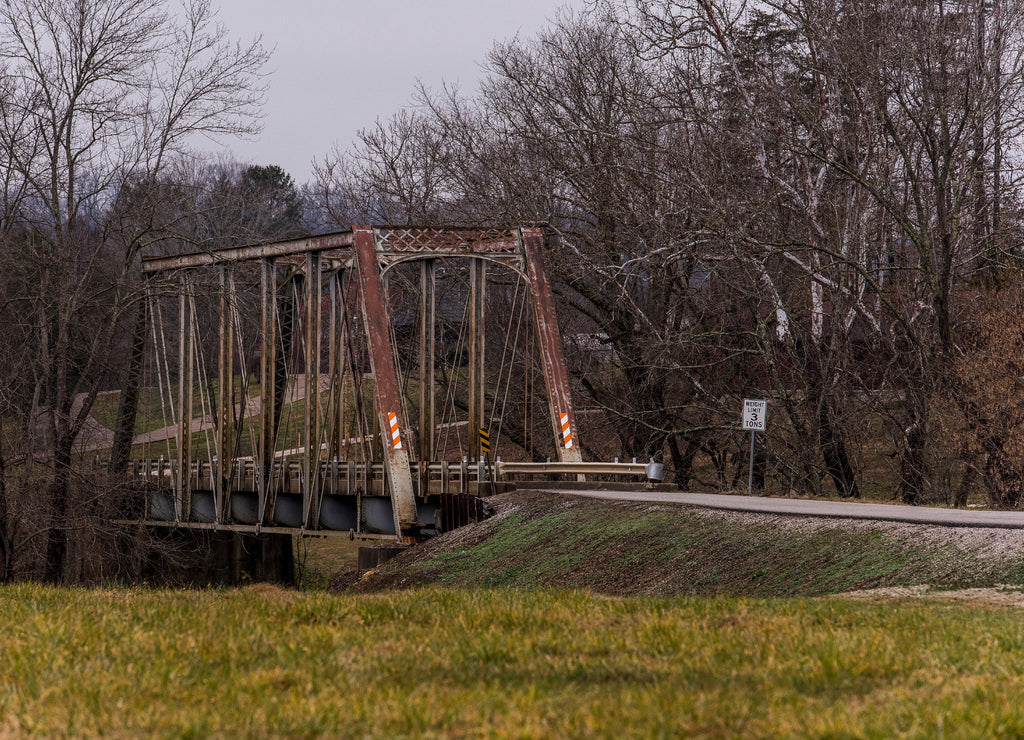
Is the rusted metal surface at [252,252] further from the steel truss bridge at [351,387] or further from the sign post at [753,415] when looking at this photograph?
the sign post at [753,415]

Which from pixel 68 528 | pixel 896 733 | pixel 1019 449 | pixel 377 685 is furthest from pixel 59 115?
pixel 896 733

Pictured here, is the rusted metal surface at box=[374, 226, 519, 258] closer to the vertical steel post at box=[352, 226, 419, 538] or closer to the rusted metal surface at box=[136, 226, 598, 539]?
the rusted metal surface at box=[136, 226, 598, 539]

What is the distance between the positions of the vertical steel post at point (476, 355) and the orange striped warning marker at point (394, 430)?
6.70 ft

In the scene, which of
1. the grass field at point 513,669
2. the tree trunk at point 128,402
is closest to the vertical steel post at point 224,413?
the tree trunk at point 128,402

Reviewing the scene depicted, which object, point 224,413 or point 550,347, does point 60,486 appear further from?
point 550,347


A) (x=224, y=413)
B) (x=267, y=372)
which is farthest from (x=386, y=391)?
(x=224, y=413)

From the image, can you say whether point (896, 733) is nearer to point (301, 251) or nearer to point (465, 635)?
→ point (465, 635)

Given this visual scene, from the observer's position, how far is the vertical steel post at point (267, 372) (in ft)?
88.1

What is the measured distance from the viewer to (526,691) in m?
5.60

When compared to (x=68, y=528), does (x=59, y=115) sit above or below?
above

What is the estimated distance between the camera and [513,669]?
6.27 m

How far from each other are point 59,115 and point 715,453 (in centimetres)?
2016

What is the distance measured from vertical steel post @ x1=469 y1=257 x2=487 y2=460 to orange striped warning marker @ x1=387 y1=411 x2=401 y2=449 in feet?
6.70

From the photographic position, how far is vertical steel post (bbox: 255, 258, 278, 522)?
88.1 ft
